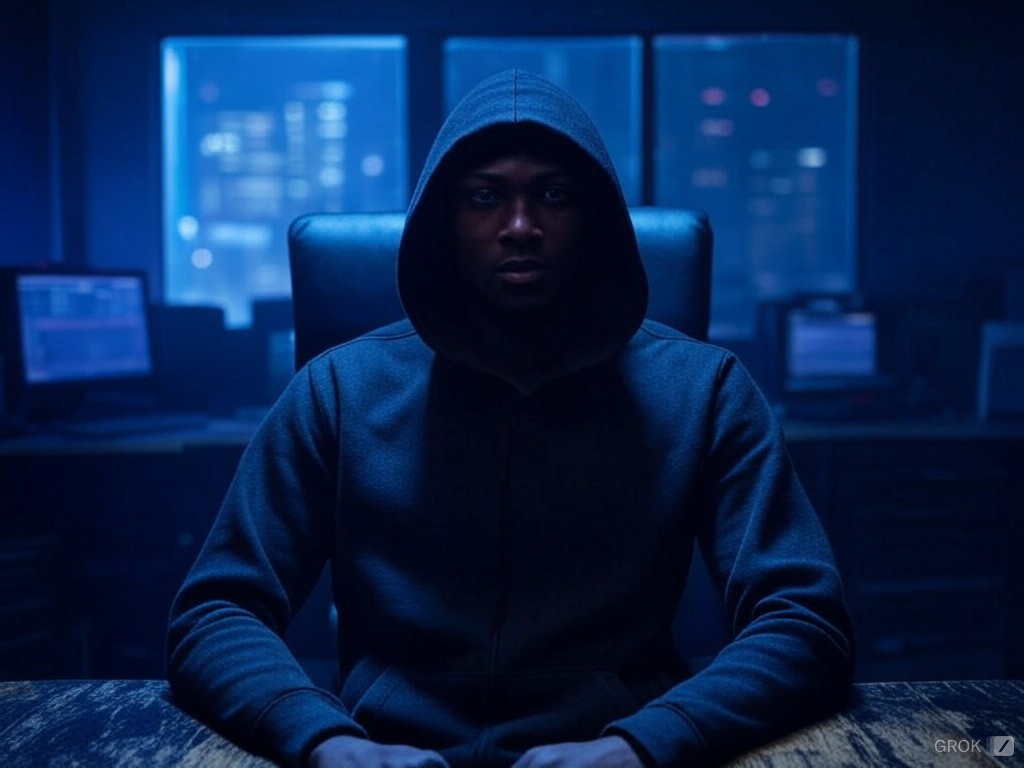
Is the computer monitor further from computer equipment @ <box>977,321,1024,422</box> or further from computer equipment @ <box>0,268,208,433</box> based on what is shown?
computer equipment @ <box>977,321,1024,422</box>

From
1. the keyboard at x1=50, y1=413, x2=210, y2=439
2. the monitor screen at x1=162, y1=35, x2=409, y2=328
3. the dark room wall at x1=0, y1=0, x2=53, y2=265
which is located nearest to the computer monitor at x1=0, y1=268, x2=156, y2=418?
the keyboard at x1=50, y1=413, x2=210, y2=439

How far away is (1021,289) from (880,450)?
881 mm

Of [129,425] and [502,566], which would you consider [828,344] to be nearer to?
[129,425]

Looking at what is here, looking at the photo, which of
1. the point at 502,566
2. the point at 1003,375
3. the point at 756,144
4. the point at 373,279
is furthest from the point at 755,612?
the point at 756,144

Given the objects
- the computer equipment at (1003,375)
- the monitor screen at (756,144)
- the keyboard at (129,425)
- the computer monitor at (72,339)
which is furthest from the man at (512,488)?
the monitor screen at (756,144)

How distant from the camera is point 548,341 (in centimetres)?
134

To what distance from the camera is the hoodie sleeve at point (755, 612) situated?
0.90 metres

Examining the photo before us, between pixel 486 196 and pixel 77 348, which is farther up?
pixel 486 196

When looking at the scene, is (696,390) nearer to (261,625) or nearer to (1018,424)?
(261,625)

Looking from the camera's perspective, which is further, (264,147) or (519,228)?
(264,147)

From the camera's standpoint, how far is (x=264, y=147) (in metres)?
15.5

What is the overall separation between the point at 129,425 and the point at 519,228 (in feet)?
6.05

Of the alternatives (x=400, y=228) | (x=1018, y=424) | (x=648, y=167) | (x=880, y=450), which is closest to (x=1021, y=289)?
(x=1018, y=424)

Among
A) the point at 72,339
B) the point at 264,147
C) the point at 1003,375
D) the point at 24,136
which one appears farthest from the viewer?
the point at 264,147
